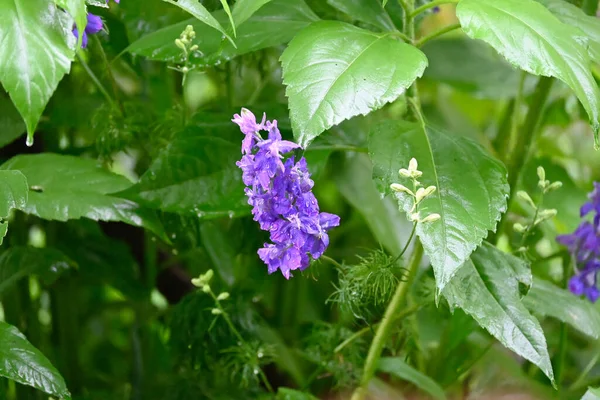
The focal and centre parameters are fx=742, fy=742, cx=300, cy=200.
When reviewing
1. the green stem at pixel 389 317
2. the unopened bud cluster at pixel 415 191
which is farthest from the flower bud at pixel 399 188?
the green stem at pixel 389 317

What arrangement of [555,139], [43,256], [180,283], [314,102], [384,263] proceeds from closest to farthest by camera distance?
[314,102], [384,263], [43,256], [180,283], [555,139]

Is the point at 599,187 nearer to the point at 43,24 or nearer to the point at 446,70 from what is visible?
the point at 446,70

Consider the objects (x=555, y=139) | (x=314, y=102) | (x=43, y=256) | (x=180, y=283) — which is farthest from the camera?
(x=555, y=139)

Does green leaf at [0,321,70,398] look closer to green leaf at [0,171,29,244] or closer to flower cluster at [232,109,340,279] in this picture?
green leaf at [0,171,29,244]

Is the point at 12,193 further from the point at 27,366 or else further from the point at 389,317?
the point at 389,317

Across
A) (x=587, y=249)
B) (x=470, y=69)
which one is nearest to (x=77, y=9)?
(x=587, y=249)

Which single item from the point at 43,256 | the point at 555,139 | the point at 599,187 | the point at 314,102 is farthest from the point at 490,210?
the point at 555,139

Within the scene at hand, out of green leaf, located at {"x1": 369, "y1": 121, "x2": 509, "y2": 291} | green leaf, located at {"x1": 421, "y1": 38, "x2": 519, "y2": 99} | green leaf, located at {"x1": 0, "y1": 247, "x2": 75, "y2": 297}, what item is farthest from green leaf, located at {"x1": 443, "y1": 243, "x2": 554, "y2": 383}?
green leaf, located at {"x1": 421, "y1": 38, "x2": 519, "y2": 99}
